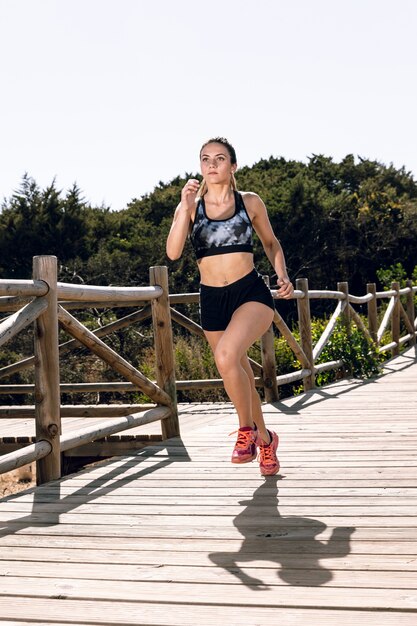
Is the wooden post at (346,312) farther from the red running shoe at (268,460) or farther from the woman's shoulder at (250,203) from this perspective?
the woman's shoulder at (250,203)

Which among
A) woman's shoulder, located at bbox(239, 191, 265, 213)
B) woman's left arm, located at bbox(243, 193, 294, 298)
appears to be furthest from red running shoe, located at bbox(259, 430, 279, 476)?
woman's shoulder, located at bbox(239, 191, 265, 213)

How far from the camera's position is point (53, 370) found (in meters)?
5.34

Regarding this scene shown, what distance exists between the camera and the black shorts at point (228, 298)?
200 inches

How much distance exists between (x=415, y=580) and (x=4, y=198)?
964 inches

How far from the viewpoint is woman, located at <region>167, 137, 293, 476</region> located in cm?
505

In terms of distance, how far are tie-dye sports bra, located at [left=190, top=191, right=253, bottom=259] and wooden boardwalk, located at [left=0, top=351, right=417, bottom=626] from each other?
1.25 m

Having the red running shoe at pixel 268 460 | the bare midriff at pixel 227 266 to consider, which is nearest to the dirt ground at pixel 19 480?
the red running shoe at pixel 268 460

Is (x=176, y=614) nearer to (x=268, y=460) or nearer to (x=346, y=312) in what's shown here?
(x=268, y=460)

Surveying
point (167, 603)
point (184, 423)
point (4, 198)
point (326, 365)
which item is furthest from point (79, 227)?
point (167, 603)

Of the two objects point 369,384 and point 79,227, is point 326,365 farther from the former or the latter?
point 79,227

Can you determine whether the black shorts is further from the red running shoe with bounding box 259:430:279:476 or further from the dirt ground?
the dirt ground

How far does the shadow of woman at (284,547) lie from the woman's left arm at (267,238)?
45.5 inches

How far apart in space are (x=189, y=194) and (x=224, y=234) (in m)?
0.27

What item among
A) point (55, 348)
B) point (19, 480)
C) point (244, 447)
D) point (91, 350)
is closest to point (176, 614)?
point (244, 447)
